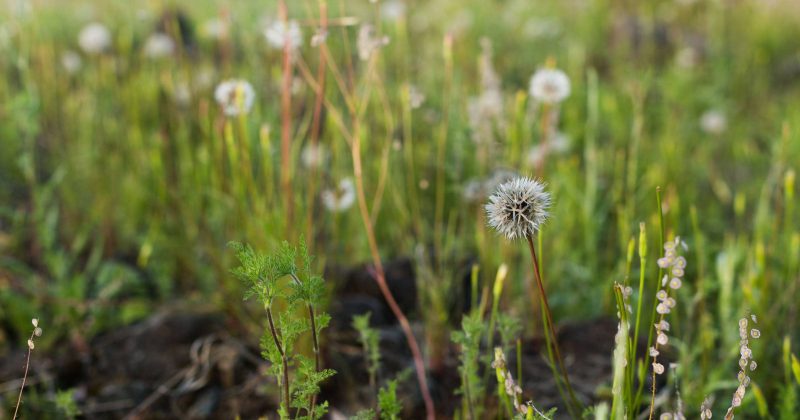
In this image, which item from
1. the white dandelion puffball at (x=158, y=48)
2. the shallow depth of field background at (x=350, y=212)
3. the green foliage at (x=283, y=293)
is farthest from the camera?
the white dandelion puffball at (x=158, y=48)

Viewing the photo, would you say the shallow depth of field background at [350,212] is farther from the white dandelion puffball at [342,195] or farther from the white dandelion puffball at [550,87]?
the white dandelion puffball at [550,87]

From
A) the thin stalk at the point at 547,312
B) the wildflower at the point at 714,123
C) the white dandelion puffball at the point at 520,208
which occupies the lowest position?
the thin stalk at the point at 547,312

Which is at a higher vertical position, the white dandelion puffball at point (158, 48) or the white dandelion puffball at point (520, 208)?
the white dandelion puffball at point (158, 48)

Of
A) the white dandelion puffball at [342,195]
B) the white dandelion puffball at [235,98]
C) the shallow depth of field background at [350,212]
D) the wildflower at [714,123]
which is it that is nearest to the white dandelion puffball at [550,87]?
the shallow depth of field background at [350,212]

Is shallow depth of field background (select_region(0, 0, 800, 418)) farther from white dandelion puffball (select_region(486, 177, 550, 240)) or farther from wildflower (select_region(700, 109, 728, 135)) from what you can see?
white dandelion puffball (select_region(486, 177, 550, 240))

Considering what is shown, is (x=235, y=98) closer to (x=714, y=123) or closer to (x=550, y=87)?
(x=550, y=87)

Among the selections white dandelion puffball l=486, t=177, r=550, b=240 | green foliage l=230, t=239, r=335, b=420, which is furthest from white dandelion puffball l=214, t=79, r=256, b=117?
white dandelion puffball l=486, t=177, r=550, b=240
